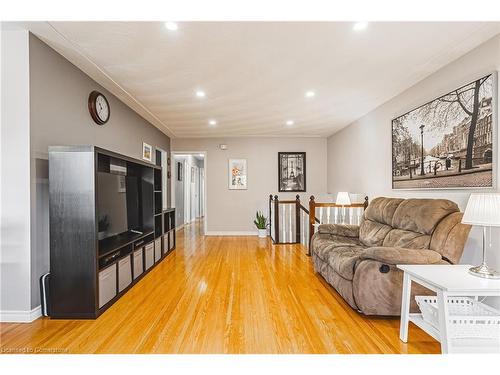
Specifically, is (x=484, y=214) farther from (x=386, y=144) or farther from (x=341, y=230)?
(x=386, y=144)

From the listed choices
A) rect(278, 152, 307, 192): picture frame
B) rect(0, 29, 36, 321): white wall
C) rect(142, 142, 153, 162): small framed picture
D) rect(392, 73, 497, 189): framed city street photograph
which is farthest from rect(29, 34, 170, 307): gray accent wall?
rect(278, 152, 307, 192): picture frame

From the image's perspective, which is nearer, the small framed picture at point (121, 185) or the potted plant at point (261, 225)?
the small framed picture at point (121, 185)

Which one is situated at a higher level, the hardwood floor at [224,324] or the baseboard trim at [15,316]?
the baseboard trim at [15,316]

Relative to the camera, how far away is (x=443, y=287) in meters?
1.66

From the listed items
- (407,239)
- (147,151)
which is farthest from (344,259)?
(147,151)

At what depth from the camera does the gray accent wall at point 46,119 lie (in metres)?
2.40

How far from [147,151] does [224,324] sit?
392 centimetres

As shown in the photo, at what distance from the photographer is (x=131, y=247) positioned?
3.32 m

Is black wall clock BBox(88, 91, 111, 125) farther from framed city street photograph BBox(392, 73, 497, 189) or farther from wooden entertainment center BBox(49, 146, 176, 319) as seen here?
framed city street photograph BBox(392, 73, 497, 189)

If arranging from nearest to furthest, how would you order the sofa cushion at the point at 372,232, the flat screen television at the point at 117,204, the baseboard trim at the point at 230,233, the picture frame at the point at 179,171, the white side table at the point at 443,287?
the white side table at the point at 443,287 < the flat screen television at the point at 117,204 < the sofa cushion at the point at 372,232 < the baseboard trim at the point at 230,233 < the picture frame at the point at 179,171

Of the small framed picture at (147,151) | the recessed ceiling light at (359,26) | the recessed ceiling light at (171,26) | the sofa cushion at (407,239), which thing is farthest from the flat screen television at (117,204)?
the sofa cushion at (407,239)

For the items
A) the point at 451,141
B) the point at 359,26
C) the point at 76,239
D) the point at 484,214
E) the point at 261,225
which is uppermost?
the point at 359,26

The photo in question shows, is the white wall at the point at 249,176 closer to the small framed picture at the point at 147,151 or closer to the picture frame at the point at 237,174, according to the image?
the picture frame at the point at 237,174

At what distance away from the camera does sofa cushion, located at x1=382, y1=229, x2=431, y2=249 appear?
2.56m
